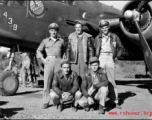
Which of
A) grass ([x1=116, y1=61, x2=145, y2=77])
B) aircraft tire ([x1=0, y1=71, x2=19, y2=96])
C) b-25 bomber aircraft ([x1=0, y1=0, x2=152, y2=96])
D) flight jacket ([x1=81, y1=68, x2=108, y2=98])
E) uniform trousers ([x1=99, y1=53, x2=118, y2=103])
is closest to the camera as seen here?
flight jacket ([x1=81, y1=68, x2=108, y2=98])

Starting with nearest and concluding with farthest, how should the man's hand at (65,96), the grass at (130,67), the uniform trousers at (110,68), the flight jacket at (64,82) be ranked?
the man's hand at (65,96) → the flight jacket at (64,82) → the uniform trousers at (110,68) → the grass at (130,67)

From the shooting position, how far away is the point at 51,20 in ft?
26.0

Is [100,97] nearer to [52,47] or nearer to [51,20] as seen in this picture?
[52,47]

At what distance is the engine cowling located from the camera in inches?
258

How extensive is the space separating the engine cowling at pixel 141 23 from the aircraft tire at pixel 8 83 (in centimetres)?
369

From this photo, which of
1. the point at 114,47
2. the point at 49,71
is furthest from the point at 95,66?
the point at 49,71

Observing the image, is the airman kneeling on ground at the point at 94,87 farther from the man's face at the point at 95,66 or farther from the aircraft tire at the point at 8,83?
the aircraft tire at the point at 8,83

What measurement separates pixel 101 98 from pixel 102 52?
1233 mm

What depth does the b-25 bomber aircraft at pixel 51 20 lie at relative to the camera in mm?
6484

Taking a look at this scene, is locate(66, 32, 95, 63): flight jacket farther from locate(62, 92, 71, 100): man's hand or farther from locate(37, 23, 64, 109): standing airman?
locate(62, 92, 71, 100): man's hand

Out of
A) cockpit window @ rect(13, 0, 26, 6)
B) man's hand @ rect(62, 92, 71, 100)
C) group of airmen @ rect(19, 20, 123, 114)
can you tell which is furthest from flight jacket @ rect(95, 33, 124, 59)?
cockpit window @ rect(13, 0, 26, 6)

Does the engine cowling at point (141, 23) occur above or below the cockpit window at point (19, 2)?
below

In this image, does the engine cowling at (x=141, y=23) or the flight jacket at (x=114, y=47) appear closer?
the flight jacket at (x=114, y=47)

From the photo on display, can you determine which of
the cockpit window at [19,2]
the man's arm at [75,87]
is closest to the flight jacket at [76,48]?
the man's arm at [75,87]
